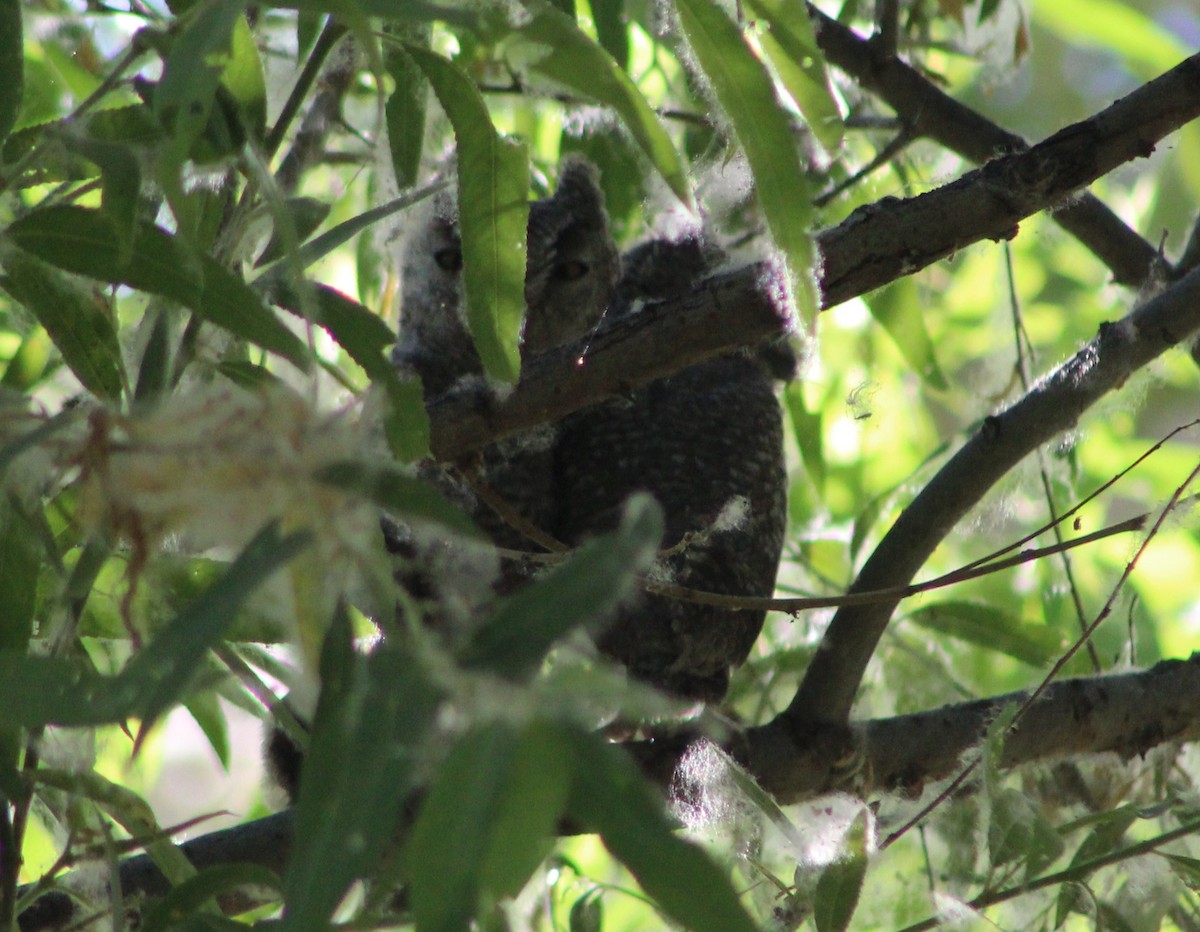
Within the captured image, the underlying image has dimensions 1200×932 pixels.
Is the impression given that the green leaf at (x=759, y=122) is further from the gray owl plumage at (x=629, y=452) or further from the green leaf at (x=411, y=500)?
the gray owl plumage at (x=629, y=452)

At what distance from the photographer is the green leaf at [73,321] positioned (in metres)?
0.58

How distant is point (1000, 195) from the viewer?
680mm

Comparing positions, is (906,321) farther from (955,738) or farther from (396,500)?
(396,500)

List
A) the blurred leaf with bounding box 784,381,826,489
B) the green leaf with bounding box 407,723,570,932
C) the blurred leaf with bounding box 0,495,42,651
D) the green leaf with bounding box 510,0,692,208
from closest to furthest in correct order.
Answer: the green leaf with bounding box 407,723,570,932 < the green leaf with bounding box 510,0,692,208 < the blurred leaf with bounding box 0,495,42,651 < the blurred leaf with bounding box 784,381,826,489

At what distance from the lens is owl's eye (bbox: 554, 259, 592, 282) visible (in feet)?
3.98

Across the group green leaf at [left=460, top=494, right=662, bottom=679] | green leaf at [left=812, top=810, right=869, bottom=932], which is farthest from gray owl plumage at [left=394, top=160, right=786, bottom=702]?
green leaf at [left=460, top=494, right=662, bottom=679]

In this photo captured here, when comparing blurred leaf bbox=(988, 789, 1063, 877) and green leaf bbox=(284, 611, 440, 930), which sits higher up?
blurred leaf bbox=(988, 789, 1063, 877)

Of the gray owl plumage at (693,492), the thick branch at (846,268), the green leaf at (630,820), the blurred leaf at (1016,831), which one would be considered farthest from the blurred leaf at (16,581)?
the blurred leaf at (1016,831)

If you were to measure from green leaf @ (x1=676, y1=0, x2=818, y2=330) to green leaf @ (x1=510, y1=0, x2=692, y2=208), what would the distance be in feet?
0.14

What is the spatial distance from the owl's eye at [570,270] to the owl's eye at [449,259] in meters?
0.09

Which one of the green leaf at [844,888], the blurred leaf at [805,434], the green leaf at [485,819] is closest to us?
the green leaf at [485,819]

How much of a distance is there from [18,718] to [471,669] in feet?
0.51

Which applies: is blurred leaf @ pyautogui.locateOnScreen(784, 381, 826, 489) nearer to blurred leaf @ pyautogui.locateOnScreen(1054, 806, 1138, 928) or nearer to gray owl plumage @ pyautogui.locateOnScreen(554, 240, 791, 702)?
gray owl plumage @ pyautogui.locateOnScreen(554, 240, 791, 702)

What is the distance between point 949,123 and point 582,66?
0.75 meters
